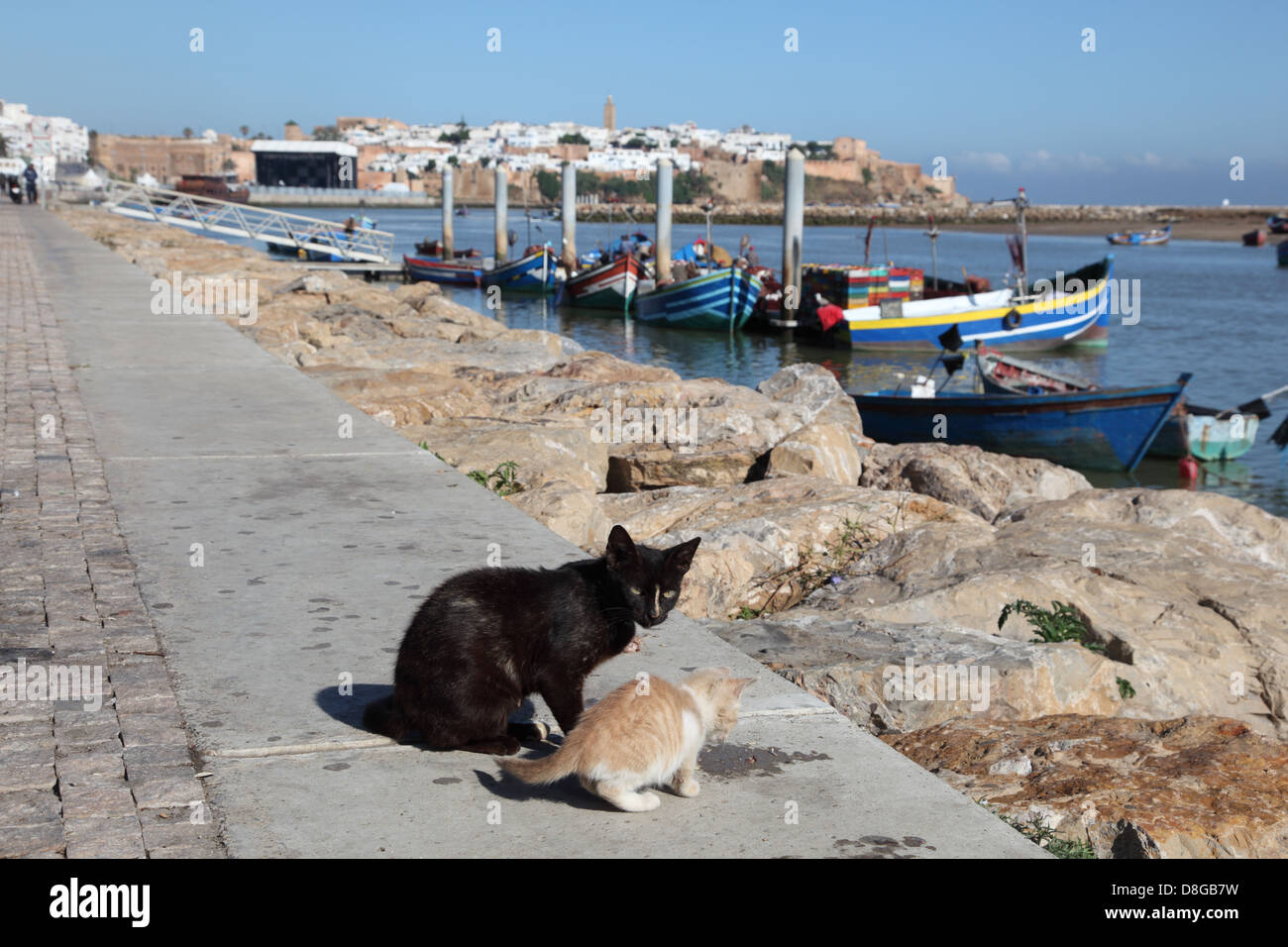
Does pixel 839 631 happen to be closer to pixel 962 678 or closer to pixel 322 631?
pixel 962 678

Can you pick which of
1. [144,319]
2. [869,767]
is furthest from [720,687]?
A: [144,319]

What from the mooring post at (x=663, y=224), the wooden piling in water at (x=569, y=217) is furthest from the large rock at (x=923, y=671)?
the wooden piling in water at (x=569, y=217)

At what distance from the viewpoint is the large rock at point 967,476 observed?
38.8 ft

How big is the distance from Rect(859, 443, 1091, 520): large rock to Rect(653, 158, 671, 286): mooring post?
31.8 meters

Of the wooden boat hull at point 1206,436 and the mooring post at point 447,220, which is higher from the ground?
the mooring post at point 447,220

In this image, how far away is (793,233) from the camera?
125 feet

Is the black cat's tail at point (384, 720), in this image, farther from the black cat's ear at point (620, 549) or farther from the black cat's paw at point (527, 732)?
the black cat's ear at point (620, 549)

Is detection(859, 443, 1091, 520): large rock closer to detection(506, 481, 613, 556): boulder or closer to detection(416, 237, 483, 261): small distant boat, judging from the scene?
detection(506, 481, 613, 556): boulder

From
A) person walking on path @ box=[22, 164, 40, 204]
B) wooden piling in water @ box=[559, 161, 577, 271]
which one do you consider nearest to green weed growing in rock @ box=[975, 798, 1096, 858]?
wooden piling in water @ box=[559, 161, 577, 271]

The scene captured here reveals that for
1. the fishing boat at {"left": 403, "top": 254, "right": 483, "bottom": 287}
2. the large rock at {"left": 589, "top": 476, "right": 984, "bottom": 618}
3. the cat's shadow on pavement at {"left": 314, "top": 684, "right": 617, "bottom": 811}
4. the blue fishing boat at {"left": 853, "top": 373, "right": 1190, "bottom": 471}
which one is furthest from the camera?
the fishing boat at {"left": 403, "top": 254, "right": 483, "bottom": 287}

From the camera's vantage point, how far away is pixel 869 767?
11.7 ft

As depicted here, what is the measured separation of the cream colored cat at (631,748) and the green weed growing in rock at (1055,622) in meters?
3.59

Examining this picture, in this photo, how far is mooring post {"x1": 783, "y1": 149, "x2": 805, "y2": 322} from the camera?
37.9 meters

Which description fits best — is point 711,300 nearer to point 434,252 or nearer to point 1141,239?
point 434,252
